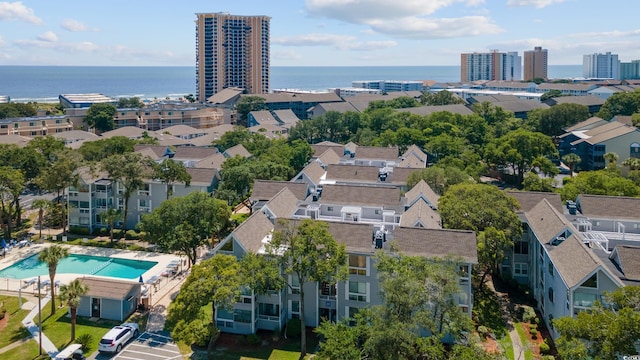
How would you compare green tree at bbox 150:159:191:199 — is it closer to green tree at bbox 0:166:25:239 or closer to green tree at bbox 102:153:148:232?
green tree at bbox 102:153:148:232

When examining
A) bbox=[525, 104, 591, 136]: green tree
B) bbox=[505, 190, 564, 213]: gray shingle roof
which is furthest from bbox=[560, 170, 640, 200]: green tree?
bbox=[525, 104, 591, 136]: green tree

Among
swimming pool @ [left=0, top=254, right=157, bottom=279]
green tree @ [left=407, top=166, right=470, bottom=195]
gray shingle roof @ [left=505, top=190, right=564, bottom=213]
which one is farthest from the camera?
green tree @ [left=407, top=166, right=470, bottom=195]

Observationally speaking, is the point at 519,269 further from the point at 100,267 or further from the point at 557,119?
the point at 557,119

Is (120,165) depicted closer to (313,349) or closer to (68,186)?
(68,186)

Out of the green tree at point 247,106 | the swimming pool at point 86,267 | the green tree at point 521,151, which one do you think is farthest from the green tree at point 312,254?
the green tree at point 247,106

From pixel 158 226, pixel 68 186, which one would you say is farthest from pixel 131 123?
pixel 158 226

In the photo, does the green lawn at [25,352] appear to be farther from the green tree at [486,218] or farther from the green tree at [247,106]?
the green tree at [247,106]

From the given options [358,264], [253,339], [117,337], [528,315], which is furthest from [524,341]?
[117,337]
